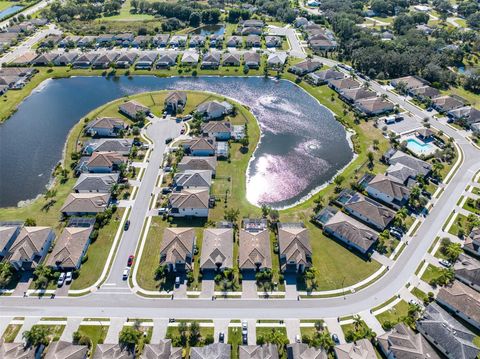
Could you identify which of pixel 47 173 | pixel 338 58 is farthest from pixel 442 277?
pixel 338 58

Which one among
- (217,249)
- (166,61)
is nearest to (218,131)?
(217,249)

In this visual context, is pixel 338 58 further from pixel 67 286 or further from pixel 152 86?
pixel 67 286

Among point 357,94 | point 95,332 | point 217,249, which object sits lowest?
point 95,332

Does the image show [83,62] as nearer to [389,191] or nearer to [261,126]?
[261,126]

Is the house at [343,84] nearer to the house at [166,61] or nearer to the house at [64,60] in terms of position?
the house at [166,61]

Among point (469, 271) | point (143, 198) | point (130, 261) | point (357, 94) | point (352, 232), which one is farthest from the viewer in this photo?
point (357, 94)

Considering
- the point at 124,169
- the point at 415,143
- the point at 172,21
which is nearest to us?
the point at 124,169
